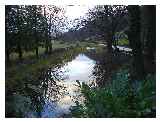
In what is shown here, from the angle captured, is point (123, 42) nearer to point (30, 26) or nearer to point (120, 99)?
point (120, 99)

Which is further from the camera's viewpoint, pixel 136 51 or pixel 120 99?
pixel 136 51

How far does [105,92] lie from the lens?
5488 mm

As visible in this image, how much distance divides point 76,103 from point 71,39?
0.51m

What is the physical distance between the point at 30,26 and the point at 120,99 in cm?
92

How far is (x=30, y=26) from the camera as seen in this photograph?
5.55 m

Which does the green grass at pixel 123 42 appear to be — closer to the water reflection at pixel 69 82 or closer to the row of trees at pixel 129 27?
the row of trees at pixel 129 27

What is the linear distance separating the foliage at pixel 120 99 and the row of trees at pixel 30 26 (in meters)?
0.50

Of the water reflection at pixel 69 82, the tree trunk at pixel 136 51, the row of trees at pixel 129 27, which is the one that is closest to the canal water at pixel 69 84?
the water reflection at pixel 69 82

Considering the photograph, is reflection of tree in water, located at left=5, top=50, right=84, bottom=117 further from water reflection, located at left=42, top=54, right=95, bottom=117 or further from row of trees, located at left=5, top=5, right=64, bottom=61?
row of trees, located at left=5, top=5, right=64, bottom=61

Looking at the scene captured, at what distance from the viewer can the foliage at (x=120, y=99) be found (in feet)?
17.8

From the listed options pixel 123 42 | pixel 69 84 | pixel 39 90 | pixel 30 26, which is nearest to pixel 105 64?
pixel 123 42

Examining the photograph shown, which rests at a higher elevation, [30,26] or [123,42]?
[30,26]

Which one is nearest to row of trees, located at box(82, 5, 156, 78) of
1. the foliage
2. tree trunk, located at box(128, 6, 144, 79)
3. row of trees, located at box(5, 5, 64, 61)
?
tree trunk, located at box(128, 6, 144, 79)

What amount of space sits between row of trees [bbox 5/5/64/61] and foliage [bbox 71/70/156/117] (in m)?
0.50
